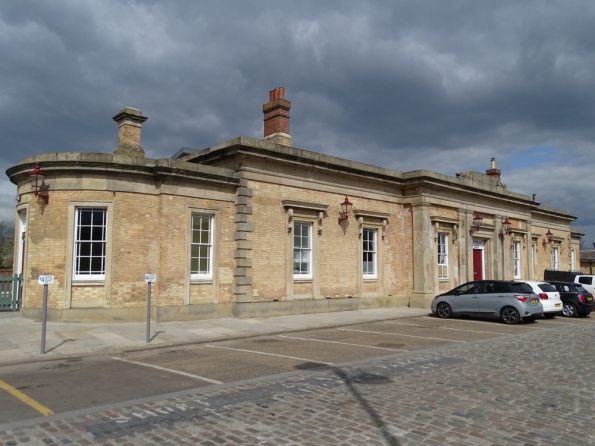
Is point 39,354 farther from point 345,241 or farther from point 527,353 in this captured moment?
point 345,241

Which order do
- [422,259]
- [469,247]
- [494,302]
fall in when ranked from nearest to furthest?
[494,302] < [422,259] < [469,247]

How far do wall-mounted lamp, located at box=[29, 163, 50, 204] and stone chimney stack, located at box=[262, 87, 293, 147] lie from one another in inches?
348

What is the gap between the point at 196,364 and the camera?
10055 mm

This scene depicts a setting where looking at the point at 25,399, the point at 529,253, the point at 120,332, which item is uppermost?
the point at 529,253

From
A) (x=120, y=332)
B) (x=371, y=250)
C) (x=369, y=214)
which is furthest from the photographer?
(x=371, y=250)

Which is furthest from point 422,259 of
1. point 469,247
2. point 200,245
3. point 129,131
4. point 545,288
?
A: point 129,131

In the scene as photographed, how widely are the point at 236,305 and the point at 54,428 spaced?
1166cm

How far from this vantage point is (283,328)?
15742 mm

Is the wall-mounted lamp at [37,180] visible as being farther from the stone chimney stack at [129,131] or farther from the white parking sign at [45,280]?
the white parking sign at [45,280]

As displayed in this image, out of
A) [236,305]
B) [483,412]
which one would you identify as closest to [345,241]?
[236,305]

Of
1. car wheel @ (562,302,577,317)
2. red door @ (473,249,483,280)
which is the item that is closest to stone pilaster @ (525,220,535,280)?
red door @ (473,249,483,280)

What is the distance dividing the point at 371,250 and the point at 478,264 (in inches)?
327

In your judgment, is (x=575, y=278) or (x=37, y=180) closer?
(x=37, y=180)

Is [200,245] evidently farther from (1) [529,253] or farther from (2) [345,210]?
(1) [529,253]
